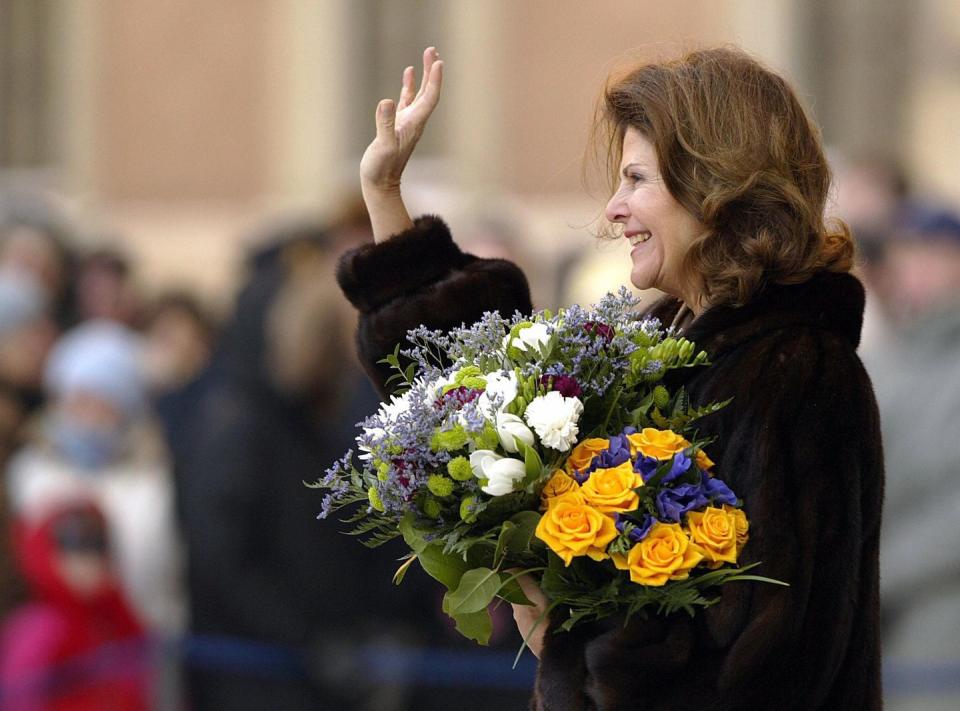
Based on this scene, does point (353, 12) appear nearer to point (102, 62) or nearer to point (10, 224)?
point (102, 62)

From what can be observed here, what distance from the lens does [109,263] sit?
360 inches

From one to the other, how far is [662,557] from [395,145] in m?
1.01

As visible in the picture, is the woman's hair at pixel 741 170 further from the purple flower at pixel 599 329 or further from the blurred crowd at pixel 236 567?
the blurred crowd at pixel 236 567

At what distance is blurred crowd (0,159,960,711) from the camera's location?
559cm

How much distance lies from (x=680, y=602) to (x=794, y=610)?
0.55 ft

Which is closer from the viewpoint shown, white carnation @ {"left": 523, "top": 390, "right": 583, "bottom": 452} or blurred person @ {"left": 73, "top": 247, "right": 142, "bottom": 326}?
white carnation @ {"left": 523, "top": 390, "right": 583, "bottom": 452}

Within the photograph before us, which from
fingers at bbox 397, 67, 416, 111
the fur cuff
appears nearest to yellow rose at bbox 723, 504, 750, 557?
the fur cuff

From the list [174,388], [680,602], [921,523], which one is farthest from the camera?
[174,388]

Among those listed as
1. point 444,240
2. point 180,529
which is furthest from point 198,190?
point 444,240

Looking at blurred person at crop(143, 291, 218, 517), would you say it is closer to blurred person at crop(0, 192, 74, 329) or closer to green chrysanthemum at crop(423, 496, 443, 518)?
blurred person at crop(0, 192, 74, 329)

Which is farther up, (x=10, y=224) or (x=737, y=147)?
(x=737, y=147)

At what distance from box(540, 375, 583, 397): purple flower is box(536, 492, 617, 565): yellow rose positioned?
158 mm

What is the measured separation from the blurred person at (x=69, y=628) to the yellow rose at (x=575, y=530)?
3.34 m

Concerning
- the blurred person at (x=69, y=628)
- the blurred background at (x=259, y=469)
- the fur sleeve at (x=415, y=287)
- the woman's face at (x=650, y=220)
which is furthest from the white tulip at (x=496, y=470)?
the blurred person at (x=69, y=628)
